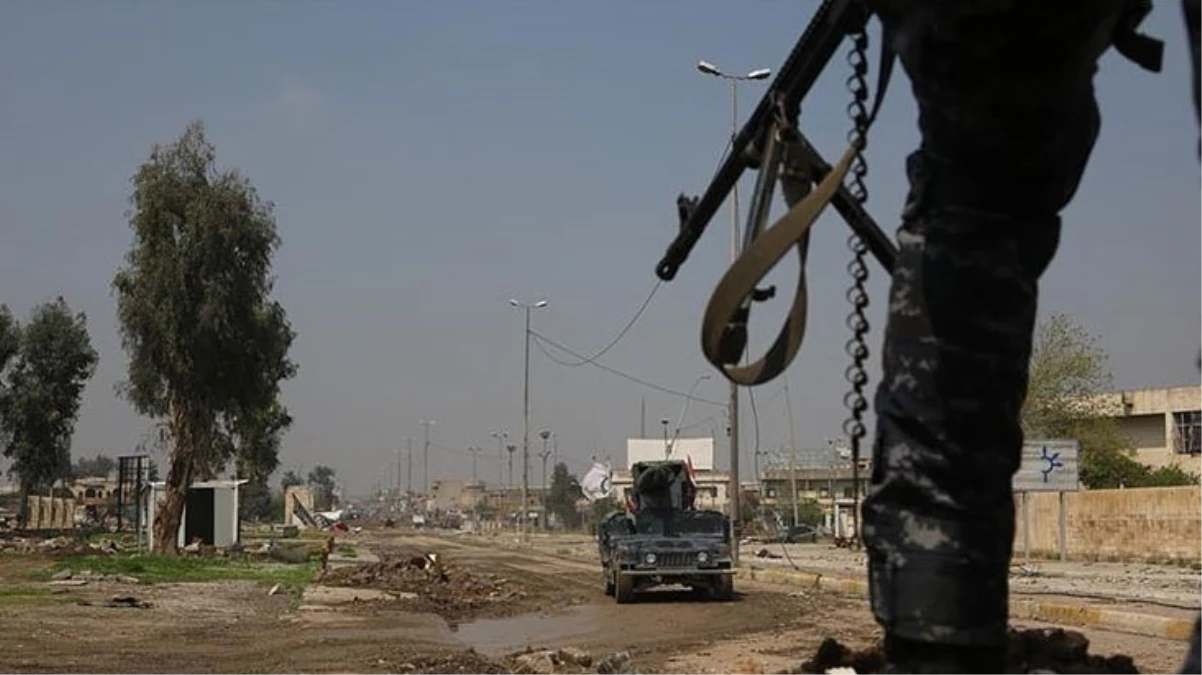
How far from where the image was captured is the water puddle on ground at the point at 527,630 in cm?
1625

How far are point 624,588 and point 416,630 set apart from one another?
6.69 m

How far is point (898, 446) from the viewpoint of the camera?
→ 1.90 metres

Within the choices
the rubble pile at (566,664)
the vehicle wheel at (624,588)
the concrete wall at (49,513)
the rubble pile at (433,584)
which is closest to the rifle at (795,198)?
the rubble pile at (566,664)

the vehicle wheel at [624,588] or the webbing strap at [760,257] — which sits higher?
the webbing strap at [760,257]

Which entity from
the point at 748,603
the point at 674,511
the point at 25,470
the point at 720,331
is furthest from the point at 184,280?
the point at 720,331

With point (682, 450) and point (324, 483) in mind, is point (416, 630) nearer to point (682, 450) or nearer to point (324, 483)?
point (682, 450)

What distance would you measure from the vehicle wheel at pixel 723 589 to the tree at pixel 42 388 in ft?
142

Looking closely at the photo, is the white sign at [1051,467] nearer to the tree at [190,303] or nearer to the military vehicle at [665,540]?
the military vehicle at [665,540]

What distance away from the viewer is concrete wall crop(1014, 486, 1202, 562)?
38625 mm

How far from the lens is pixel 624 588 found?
23.8 m

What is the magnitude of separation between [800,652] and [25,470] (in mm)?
53674

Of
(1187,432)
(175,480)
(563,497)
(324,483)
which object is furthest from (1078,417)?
(324,483)

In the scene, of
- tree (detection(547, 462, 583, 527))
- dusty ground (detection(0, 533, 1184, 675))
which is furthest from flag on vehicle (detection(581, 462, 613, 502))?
tree (detection(547, 462, 583, 527))

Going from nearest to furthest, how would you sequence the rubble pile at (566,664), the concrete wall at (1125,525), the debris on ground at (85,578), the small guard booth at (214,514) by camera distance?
the rubble pile at (566,664) < the debris on ground at (85,578) < the concrete wall at (1125,525) < the small guard booth at (214,514)
